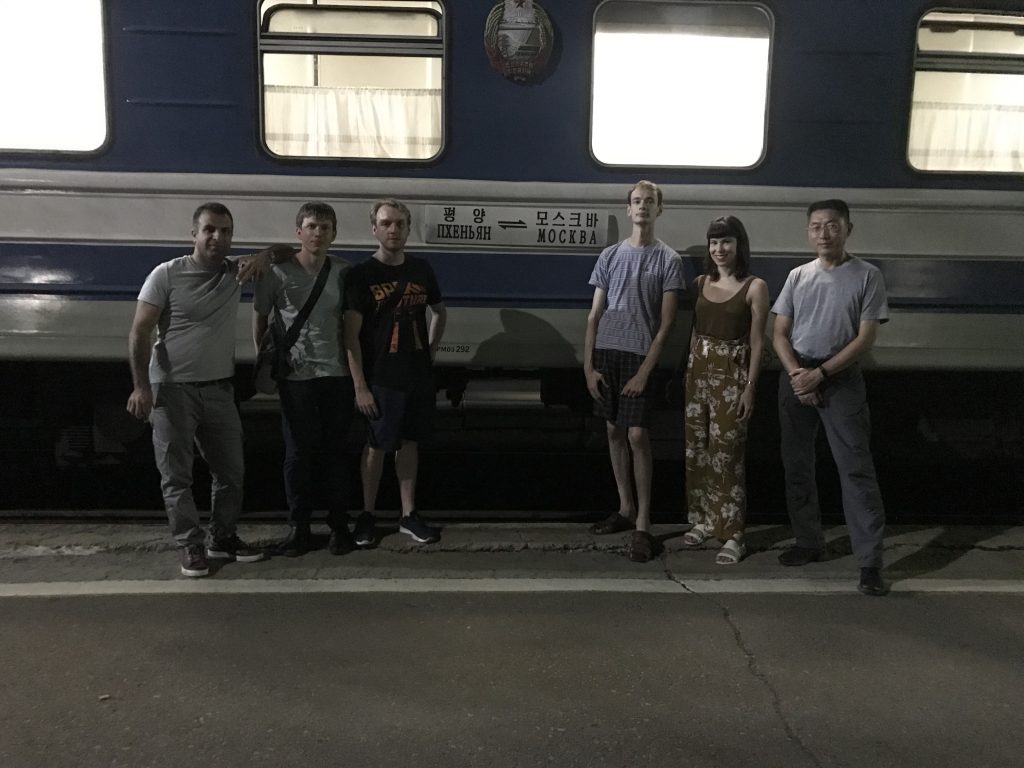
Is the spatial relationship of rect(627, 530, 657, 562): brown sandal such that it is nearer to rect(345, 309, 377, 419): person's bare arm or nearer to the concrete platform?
the concrete platform

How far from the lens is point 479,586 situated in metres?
4.11

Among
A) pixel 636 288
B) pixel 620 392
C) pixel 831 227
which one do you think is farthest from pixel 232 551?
pixel 831 227

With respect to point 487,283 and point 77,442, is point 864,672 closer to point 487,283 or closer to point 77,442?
point 487,283

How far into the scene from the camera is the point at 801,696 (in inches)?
126

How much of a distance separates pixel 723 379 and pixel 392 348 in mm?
1604

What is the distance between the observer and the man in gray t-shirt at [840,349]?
13.5 feet

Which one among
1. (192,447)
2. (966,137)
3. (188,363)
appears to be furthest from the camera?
(966,137)

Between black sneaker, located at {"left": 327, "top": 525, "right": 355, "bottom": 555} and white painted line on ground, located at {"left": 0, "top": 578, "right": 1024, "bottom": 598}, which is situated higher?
black sneaker, located at {"left": 327, "top": 525, "right": 355, "bottom": 555}

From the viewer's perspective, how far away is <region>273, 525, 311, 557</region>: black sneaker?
4461 mm

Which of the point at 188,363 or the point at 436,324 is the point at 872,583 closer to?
the point at 436,324

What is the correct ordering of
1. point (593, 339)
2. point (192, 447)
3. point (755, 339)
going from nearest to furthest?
point (192, 447)
point (755, 339)
point (593, 339)

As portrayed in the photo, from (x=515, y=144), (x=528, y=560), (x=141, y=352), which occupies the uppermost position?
(x=515, y=144)

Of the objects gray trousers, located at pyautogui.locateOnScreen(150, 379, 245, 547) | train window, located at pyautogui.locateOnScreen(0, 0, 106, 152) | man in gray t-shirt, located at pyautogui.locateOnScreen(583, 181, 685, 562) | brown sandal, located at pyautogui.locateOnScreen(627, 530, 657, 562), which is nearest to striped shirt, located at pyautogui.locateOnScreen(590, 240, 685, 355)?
man in gray t-shirt, located at pyautogui.locateOnScreen(583, 181, 685, 562)

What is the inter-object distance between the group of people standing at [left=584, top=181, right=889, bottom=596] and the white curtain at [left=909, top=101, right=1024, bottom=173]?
1.10 m
